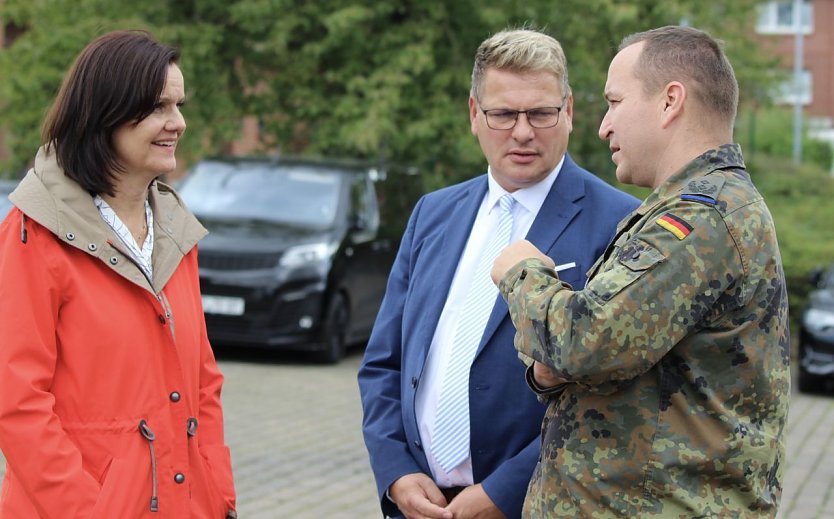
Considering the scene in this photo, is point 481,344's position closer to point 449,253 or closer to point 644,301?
point 449,253

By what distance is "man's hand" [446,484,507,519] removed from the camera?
3070mm

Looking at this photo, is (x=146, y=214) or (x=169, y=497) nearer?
(x=169, y=497)

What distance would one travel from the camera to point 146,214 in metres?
3.22

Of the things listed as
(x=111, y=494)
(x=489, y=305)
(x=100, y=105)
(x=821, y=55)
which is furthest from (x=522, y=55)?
(x=821, y=55)

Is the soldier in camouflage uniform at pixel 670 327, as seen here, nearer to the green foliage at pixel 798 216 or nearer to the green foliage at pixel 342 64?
the green foliage at pixel 798 216

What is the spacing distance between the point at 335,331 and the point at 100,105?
29.3 feet

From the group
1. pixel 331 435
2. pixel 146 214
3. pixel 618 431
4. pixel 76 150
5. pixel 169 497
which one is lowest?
pixel 331 435

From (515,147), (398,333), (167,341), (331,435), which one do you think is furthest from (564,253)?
(331,435)

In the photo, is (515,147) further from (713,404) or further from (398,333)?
(713,404)

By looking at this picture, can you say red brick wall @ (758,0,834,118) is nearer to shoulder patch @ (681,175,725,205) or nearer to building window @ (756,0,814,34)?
building window @ (756,0,814,34)

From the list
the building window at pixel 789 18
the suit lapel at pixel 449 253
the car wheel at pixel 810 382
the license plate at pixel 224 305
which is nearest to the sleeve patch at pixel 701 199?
the suit lapel at pixel 449 253

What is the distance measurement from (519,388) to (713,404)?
76 centimetres

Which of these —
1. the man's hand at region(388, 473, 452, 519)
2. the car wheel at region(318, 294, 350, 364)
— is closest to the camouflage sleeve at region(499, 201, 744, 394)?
the man's hand at region(388, 473, 452, 519)

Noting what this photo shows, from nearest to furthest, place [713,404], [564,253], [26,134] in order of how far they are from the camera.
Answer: [713,404], [564,253], [26,134]
